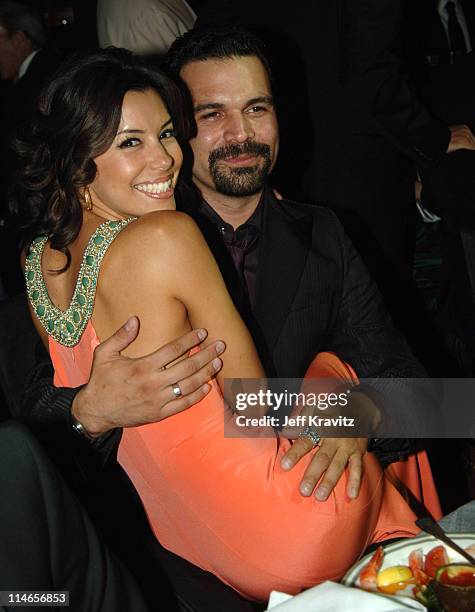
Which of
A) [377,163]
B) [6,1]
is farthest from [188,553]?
[6,1]

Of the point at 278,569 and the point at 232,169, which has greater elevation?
the point at 232,169

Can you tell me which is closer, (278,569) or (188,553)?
(278,569)

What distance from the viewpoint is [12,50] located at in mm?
4074

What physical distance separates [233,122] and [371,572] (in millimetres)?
1323

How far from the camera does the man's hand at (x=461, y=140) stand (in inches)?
110

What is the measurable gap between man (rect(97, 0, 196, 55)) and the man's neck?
143cm

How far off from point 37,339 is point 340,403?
75cm

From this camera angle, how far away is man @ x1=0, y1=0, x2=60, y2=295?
353 cm

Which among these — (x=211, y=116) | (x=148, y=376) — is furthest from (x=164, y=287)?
(x=211, y=116)

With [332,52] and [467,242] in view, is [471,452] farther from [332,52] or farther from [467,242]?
[332,52]

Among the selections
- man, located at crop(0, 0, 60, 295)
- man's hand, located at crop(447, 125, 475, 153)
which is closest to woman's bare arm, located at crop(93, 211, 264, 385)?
man's hand, located at crop(447, 125, 475, 153)

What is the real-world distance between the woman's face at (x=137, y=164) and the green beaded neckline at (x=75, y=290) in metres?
0.12

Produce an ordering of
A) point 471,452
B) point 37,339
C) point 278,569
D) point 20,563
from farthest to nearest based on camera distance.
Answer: point 471,452, point 37,339, point 278,569, point 20,563

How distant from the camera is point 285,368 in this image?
76.2 inches
